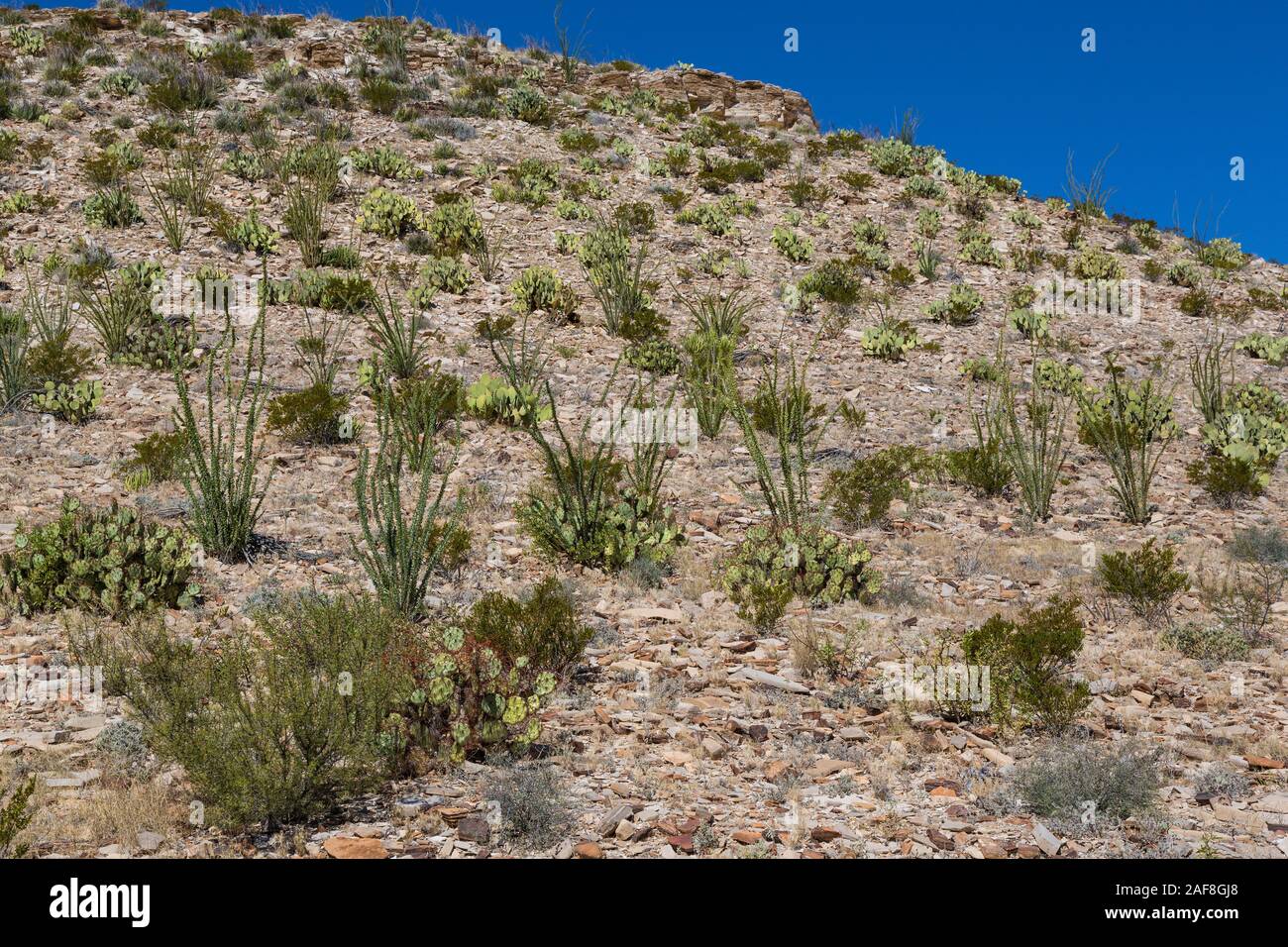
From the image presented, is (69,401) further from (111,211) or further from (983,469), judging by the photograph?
(983,469)

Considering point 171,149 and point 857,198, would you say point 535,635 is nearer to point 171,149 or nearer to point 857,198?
point 171,149

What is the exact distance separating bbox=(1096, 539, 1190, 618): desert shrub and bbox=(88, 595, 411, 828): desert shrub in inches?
192

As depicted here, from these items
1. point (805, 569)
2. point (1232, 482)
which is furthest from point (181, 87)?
point (1232, 482)

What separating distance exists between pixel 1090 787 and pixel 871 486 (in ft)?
14.9

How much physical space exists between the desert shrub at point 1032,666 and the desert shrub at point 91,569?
495 cm

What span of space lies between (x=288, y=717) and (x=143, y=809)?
0.67 metres

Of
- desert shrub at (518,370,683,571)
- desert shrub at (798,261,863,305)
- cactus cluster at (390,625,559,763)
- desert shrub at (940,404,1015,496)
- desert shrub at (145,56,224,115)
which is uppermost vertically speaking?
desert shrub at (145,56,224,115)

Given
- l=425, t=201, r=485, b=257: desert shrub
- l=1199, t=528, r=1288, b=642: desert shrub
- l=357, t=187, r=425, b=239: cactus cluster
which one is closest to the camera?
l=1199, t=528, r=1288, b=642: desert shrub

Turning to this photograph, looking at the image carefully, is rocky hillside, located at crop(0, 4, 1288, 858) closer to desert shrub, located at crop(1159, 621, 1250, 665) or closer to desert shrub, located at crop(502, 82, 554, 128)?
desert shrub, located at crop(1159, 621, 1250, 665)

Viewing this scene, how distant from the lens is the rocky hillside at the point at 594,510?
3996 mm

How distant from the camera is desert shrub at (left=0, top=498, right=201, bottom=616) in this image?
545 cm

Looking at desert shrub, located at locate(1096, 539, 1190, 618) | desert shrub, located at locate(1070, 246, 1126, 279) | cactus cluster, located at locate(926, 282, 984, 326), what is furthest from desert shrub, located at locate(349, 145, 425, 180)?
desert shrub, located at locate(1096, 539, 1190, 618)

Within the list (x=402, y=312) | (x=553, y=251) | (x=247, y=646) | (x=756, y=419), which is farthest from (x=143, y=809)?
(x=553, y=251)

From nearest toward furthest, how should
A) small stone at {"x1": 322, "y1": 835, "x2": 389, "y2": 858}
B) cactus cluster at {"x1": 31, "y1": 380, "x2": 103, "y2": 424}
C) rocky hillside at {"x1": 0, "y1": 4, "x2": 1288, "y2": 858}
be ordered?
small stone at {"x1": 322, "y1": 835, "x2": 389, "y2": 858}, rocky hillside at {"x1": 0, "y1": 4, "x2": 1288, "y2": 858}, cactus cluster at {"x1": 31, "y1": 380, "x2": 103, "y2": 424}
